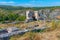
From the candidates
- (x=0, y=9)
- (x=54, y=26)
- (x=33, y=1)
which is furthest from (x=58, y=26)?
(x=0, y=9)

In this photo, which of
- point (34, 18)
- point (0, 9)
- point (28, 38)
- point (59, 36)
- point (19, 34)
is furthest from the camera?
point (0, 9)

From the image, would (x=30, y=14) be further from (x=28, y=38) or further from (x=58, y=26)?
(x=28, y=38)

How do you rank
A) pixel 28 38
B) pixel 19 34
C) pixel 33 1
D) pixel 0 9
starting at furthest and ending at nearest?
pixel 0 9 → pixel 33 1 → pixel 19 34 → pixel 28 38

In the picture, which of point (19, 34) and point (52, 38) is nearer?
point (52, 38)

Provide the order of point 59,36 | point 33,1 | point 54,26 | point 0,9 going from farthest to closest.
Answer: point 0,9, point 33,1, point 54,26, point 59,36

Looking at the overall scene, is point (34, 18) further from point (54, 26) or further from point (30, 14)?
point (54, 26)

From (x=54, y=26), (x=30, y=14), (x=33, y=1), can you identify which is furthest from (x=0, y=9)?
(x=54, y=26)

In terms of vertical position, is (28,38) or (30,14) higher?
(28,38)

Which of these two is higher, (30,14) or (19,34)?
(19,34)

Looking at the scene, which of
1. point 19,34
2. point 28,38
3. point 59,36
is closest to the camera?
point 28,38
